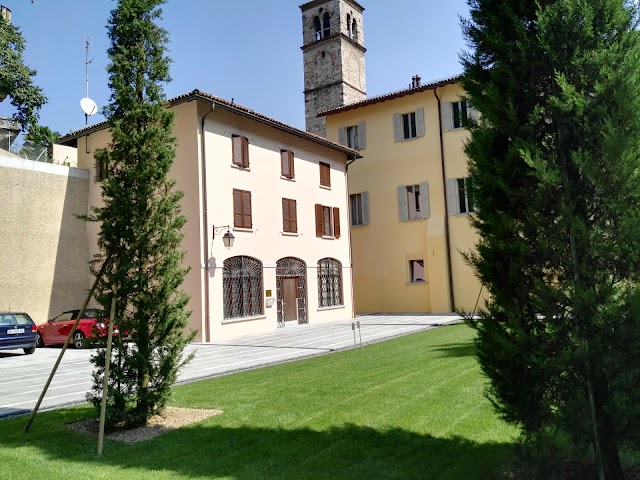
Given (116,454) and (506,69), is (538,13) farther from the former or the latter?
(116,454)

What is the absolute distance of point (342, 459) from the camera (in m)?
5.34

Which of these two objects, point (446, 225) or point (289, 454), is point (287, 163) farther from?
point (289, 454)

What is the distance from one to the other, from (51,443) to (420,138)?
24.9 metres

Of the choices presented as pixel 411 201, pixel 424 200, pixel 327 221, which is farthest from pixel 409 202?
pixel 327 221

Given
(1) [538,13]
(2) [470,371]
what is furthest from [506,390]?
(2) [470,371]

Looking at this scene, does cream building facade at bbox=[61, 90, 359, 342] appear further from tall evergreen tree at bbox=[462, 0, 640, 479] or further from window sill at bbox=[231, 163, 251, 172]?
tall evergreen tree at bbox=[462, 0, 640, 479]

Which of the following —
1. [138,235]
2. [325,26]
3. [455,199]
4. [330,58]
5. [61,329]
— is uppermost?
[325,26]

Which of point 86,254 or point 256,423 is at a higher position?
point 86,254

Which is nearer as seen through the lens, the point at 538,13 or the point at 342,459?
the point at 538,13

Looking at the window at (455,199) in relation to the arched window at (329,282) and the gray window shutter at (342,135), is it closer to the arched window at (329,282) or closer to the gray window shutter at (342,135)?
the arched window at (329,282)

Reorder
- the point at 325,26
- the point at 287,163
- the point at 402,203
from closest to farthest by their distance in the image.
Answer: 1. the point at 287,163
2. the point at 402,203
3. the point at 325,26

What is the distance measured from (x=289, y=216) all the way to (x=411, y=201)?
7875mm

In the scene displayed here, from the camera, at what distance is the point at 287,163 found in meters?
24.3

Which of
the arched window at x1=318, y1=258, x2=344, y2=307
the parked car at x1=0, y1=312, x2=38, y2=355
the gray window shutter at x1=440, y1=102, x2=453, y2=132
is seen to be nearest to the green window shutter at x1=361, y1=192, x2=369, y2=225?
the arched window at x1=318, y1=258, x2=344, y2=307
